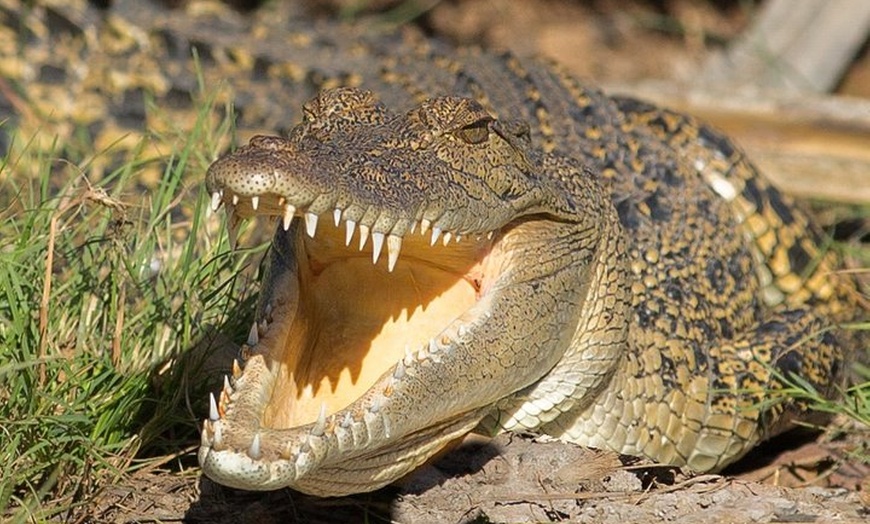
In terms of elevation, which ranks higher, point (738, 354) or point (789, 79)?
point (789, 79)

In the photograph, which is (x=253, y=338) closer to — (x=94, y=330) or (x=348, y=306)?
(x=348, y=306)

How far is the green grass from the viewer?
11.3 feet

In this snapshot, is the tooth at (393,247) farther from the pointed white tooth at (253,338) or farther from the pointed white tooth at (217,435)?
the pointed white tooth at (217,435)

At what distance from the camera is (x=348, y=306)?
3574 mm

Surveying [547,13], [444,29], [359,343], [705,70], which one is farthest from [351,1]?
[359,343]

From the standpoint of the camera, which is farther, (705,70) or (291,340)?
(705,70)

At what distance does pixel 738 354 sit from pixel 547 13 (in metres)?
4.87

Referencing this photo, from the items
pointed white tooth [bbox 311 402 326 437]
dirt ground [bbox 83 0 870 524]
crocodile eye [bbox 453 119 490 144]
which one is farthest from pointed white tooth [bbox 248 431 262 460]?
crocodile eye [bbox 453 119 490 144]

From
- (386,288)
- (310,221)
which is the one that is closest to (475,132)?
(386,288)

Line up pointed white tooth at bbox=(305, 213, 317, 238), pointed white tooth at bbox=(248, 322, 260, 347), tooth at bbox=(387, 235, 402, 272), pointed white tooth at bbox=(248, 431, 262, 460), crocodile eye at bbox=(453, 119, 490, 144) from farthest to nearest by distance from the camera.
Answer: crocodile eye at bbox=(453, 119, 490, 144), pointed white tooth at bbox=(248, 322, 260, 347), tooth at bbox=(387, 235, 402, 272), pointed white tooth at bbox=(305, 213, 317, 238), pointed white tooth at bbox=(248, 431, 262, 460)

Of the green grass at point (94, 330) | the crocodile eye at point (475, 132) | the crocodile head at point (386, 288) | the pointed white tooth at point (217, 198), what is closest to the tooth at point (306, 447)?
the crocodile head at point (386, 288)

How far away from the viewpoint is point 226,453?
287 cm

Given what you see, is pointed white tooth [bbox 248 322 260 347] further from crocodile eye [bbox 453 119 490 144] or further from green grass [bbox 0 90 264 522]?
crocodile eye [bbox 453 119 490 144]

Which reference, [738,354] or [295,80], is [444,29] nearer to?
[295,80]
